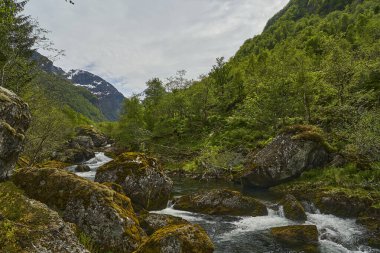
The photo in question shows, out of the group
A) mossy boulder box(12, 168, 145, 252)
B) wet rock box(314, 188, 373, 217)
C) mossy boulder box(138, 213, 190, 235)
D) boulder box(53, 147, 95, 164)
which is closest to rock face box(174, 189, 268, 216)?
wet rock box(314, 188, 373, 217)

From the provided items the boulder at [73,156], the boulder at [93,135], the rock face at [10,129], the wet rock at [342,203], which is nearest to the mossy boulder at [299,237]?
the wet rock at [342,203]

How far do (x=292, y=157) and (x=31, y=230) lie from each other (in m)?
31.7

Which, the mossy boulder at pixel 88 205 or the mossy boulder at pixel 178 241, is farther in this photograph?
the mossy boulder at pixel 88 205

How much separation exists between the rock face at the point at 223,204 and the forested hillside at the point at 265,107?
10577mm

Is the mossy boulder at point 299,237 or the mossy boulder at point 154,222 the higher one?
the mossy boulder at point 154,222

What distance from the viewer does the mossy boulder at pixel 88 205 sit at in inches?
592

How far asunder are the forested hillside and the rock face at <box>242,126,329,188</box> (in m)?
2.78

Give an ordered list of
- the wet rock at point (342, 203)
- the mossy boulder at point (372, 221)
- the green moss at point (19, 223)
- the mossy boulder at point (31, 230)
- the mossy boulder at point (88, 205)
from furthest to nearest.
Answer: the wet rock at point (342, 203), the mossy boulder at point (372, 221), the mossy boulder at point (88, 205), the mossy boulder at point (31, 230), the green moss at point (19, 223)

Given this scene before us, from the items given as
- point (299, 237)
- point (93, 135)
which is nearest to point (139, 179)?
point (299, 237)

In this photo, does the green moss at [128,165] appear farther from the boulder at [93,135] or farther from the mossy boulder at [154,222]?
the boulder at [93,135]

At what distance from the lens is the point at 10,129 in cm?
1622

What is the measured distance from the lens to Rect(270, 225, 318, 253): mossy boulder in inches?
815

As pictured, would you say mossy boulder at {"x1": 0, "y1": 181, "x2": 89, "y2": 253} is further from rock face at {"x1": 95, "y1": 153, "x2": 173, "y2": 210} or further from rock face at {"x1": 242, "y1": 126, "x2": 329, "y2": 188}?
rock face at {"x1": 242, "y1": 126, "x2": 329, "y2": 188}

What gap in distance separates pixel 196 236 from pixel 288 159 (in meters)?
24.6
